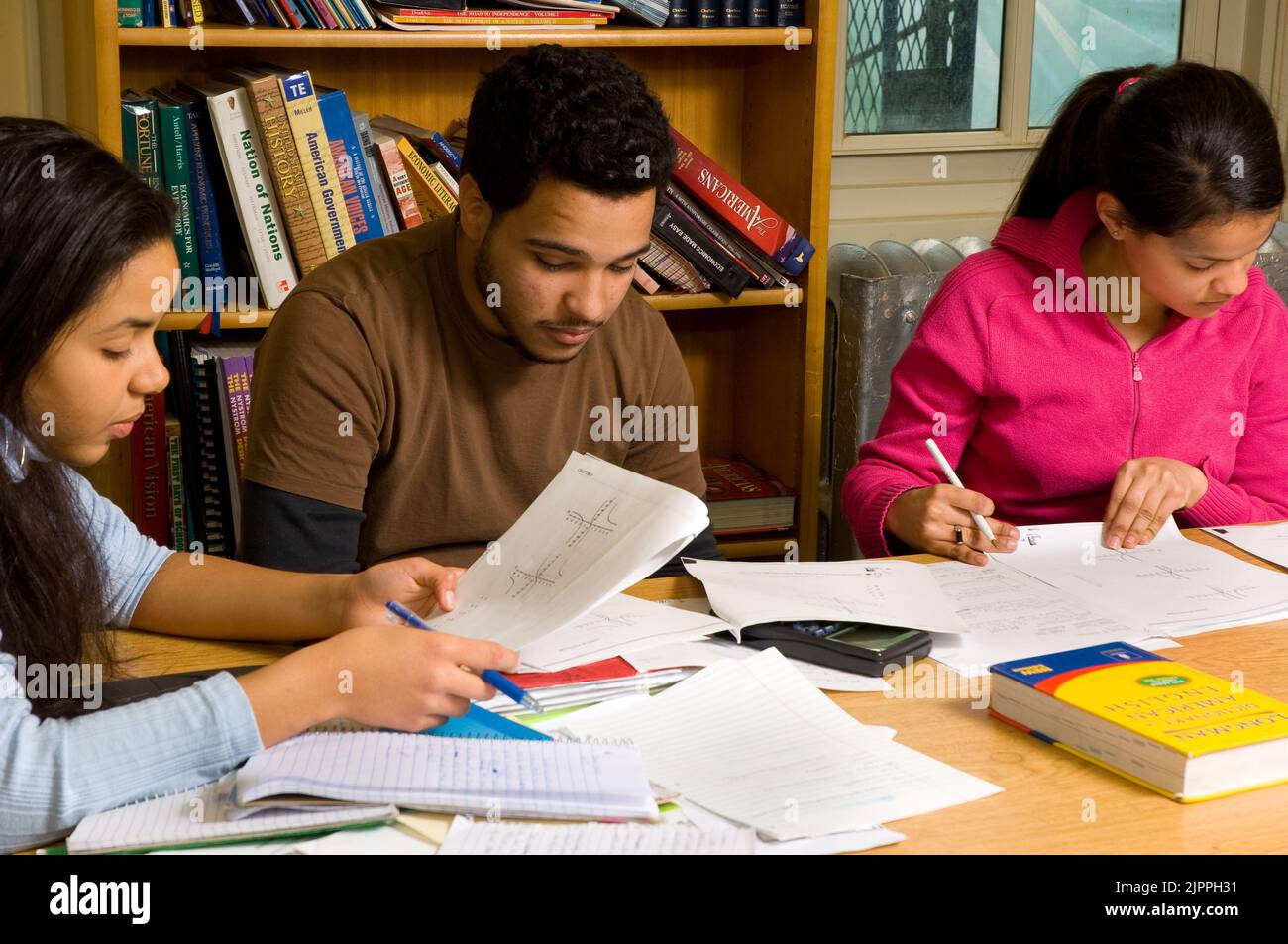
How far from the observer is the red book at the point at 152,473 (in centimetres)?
209

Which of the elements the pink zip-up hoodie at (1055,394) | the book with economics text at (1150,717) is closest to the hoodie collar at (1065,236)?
the pink zip-up hoodie at (1055,394)

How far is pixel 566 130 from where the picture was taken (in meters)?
1.44

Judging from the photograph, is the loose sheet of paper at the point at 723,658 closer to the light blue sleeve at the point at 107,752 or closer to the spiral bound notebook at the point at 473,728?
the spiral bound notebook at the point at 473,728

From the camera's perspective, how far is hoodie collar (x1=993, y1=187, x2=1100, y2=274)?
1.73 meters

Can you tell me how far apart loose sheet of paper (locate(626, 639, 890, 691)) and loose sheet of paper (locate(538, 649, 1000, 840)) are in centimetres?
2

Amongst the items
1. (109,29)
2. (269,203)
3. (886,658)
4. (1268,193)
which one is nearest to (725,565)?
(886,658)

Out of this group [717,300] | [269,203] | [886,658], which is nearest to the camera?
→ [886,658]

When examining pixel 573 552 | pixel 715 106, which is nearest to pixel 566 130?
pixel 573 552

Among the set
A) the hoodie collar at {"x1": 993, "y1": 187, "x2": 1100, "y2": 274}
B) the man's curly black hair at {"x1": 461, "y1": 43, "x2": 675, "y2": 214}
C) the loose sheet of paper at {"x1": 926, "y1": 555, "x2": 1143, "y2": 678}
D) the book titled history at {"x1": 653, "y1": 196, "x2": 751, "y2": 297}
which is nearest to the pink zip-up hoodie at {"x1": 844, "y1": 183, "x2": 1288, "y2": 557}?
the hoodie collar at {"x1": 993, "y1": 187, "x2": 1100, "y2": 274}

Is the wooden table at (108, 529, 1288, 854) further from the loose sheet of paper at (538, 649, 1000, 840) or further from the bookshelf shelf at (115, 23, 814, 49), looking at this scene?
the bookshelf shelf at (115, 23, 814, 49)

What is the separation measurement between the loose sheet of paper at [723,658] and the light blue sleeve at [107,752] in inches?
14.1

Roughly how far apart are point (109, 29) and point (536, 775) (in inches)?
55.2

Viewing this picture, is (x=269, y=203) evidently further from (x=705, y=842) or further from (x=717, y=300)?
(x=705, y=842)

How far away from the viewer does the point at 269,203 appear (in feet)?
6.65
